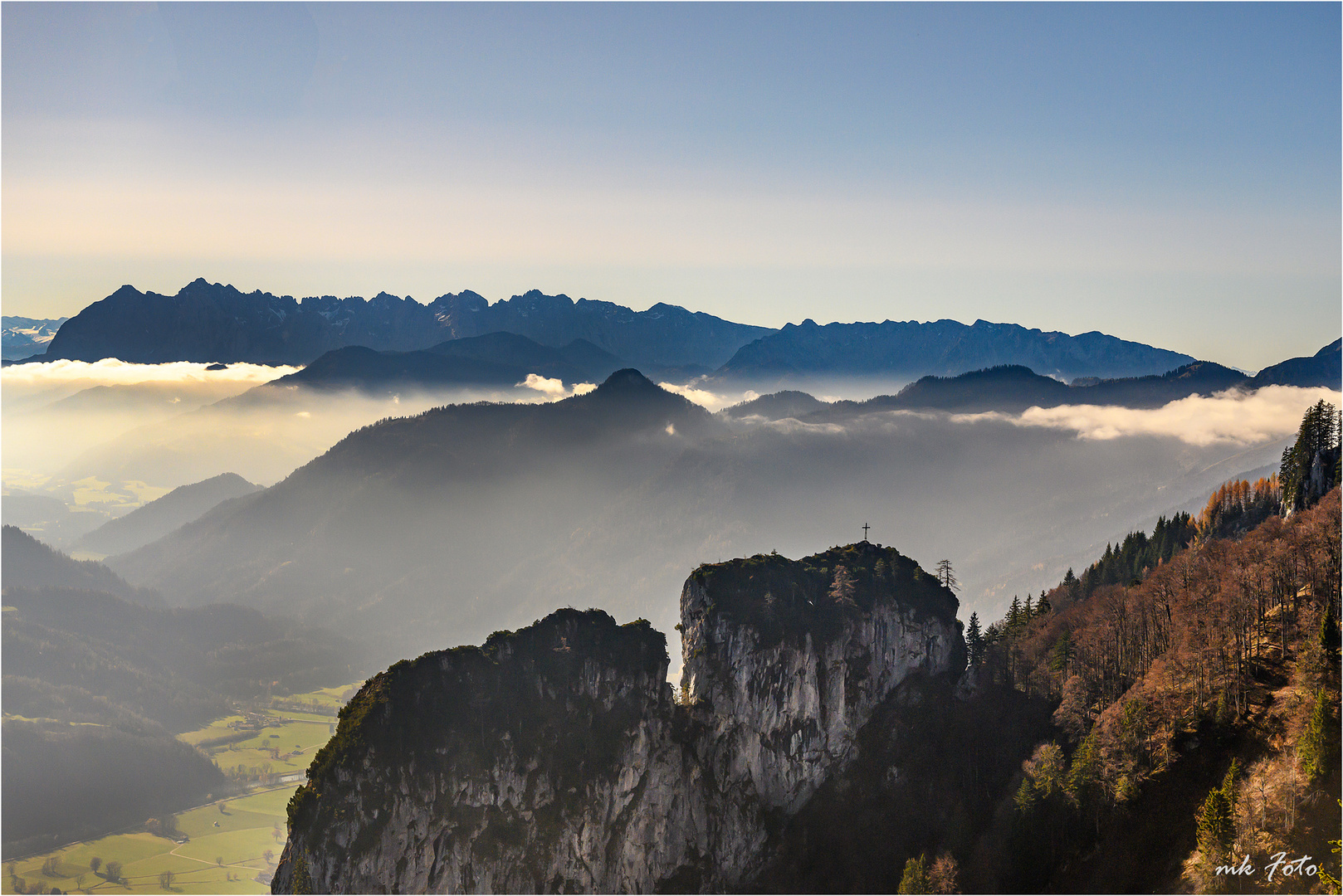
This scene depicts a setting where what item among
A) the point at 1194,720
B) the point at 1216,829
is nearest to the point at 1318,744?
the point at 1216,829

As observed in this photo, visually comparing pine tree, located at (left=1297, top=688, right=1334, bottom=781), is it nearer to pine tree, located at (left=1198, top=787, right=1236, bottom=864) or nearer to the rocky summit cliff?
pine tree, located at (left=1198, top=787, right=1236, bottom=864)

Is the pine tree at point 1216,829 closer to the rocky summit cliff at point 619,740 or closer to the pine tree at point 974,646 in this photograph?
the rocky summit cliff at point 619,740

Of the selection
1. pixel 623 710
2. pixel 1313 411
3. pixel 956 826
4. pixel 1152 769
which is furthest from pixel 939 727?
pixel 1313 411

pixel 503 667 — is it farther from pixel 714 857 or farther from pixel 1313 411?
pixel 1313 411

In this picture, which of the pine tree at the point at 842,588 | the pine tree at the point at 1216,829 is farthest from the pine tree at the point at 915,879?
the pine tree at the point at 842,588

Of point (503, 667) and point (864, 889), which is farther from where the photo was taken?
point (503, 667)

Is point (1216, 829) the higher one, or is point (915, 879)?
point (1216, 829)

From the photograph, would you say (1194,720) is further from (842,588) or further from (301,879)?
(301,879)

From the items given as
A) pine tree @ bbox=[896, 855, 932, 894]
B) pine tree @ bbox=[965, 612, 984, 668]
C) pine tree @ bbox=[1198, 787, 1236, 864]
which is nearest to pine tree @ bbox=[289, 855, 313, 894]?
pine tree @ bbox=[896, 855, 932, 894]
